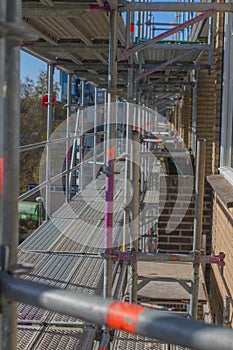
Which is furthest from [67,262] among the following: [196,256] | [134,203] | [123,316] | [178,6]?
[123,316]

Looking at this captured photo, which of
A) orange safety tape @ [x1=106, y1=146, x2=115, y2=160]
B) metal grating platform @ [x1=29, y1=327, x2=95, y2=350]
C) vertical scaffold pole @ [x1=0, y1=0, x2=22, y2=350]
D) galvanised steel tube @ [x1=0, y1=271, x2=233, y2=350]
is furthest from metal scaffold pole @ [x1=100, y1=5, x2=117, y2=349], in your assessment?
galvanised steel tube @ [x1=0, y1=271, x2=233, y2=350]

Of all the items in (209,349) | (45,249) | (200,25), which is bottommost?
(45,249)

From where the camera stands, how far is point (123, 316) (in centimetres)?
130

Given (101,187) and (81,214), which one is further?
(101,187)

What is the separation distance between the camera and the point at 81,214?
729cm

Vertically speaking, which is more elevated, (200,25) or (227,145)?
(200,25)

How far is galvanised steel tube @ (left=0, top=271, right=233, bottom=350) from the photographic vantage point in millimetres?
1174

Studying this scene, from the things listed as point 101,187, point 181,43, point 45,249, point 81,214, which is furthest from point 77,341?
point 101,187

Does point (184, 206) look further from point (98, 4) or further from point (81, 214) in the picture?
point (98, 4)

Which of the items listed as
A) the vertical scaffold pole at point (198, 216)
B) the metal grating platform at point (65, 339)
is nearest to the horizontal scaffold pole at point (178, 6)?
the vertical scaffold pole at point (198, 216)

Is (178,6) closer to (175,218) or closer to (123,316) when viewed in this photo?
(123,316)

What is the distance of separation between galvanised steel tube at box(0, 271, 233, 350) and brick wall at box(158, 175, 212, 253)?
6.87 meters

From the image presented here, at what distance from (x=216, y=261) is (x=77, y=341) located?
3.96ft

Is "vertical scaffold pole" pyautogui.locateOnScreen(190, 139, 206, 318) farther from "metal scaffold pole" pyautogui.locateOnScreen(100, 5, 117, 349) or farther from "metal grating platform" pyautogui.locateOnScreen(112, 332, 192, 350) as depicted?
"metal scaffold pole" pyautogui.locateOnScreen(100, 5, 117, 349)
